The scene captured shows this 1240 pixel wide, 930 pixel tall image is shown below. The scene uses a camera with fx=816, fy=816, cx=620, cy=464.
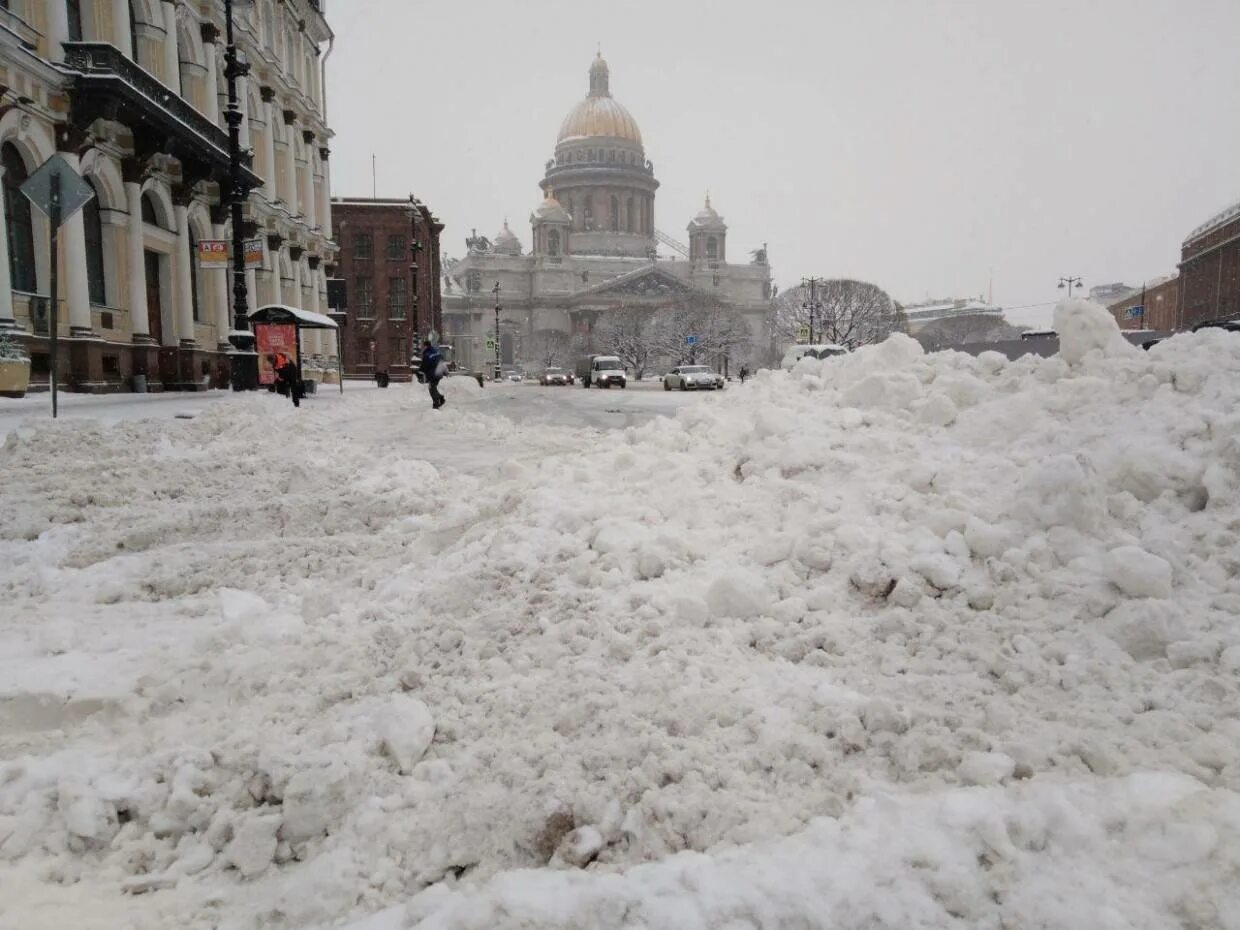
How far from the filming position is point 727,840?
2344 millimetres

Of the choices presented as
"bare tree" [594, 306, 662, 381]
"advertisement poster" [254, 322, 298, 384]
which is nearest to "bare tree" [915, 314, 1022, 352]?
"bare tree" [594, 306, 662, 381]

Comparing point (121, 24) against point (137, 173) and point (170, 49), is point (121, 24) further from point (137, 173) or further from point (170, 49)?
point (137, 173)

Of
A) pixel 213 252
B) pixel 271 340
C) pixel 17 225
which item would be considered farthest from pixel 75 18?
pixel 271 340

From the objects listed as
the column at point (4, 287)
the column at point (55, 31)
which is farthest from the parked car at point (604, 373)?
the column at point (4, 287)

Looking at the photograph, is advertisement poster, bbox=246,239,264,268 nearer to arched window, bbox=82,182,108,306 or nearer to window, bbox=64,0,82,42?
arched window, bbox=82,182,108,306

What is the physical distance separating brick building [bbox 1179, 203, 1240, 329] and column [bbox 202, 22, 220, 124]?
68.6 metres

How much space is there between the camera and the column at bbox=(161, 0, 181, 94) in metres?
23.3

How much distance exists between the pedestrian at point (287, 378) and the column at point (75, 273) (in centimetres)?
415

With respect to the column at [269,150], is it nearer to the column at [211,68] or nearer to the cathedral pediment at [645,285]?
the column at [211,68]

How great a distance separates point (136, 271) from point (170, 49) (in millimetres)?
7216

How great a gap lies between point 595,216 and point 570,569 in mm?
117236

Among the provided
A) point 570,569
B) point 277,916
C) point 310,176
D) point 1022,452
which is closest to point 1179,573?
point 1022,452

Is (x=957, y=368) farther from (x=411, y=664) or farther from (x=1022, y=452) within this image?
(x=411, y=664)

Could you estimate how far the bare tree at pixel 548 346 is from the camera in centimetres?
10475
